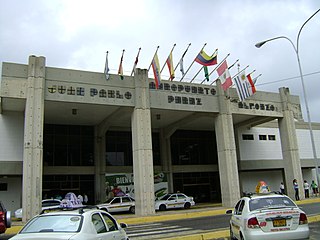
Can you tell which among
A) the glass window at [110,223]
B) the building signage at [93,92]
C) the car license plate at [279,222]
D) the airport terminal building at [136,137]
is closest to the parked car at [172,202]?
the airport terminal building at [136,137]

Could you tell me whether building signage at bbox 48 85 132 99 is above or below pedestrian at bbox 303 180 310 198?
above

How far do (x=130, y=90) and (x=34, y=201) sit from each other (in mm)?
9802

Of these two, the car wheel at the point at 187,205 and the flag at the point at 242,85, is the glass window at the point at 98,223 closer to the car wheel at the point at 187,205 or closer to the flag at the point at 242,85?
the flag at the point at 242,85

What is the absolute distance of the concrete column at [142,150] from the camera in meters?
23.1

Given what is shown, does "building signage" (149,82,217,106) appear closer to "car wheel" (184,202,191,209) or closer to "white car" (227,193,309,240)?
"car wheel" (184,202,191,209)

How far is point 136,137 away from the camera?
2392 cm

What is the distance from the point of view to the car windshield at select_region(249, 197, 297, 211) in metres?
9.20

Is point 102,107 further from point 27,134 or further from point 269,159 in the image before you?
point 269,159

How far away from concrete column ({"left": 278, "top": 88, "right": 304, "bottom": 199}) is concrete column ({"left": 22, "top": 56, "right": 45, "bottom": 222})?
21.4 m

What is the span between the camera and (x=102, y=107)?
1012 inches

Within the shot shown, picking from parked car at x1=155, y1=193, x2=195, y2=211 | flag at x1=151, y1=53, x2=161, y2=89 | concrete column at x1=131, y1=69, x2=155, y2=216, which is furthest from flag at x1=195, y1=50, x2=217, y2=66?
parked car at x1=155, y1=193, x2=195, y2=211

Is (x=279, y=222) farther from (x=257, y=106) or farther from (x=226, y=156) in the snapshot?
(x=257, y=106)

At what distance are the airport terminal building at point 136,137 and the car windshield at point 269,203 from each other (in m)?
14.4

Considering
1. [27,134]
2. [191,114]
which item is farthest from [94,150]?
[27,134]
